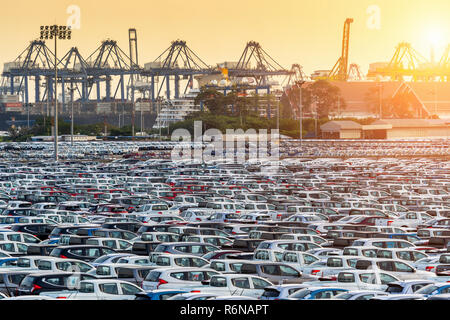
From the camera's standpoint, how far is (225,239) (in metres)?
18.6

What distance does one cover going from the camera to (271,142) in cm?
8494

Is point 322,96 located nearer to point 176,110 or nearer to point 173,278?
point 176,110

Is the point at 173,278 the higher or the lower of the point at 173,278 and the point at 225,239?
the higher

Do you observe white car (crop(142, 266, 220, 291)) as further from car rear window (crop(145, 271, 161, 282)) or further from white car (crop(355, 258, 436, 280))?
white car (crop(355, 258, 436, 280))

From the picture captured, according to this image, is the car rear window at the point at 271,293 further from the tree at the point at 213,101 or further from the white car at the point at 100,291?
the tree at the point at 213,101

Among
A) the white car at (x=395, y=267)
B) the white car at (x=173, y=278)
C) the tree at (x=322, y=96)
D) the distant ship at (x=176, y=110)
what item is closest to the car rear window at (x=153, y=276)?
the white car at (x=173, y=278)

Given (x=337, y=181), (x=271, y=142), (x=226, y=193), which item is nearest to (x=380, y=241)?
(x=226, y=193)

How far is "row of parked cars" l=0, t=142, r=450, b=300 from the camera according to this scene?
40.2 ft

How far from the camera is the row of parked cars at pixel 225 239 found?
40.2 ft

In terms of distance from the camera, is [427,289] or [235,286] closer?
[427,289]

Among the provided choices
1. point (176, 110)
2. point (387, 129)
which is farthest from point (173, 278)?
point (176, 110)

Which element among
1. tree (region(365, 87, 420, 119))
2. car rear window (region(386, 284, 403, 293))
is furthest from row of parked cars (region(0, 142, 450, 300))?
tree (region(365, 87, 420, 119))

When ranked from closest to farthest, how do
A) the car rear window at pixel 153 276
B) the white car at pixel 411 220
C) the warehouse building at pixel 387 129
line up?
the car rear window at pixel 153 276
the white car at pixel 411 220
the warehouse building at pixel 387 129
